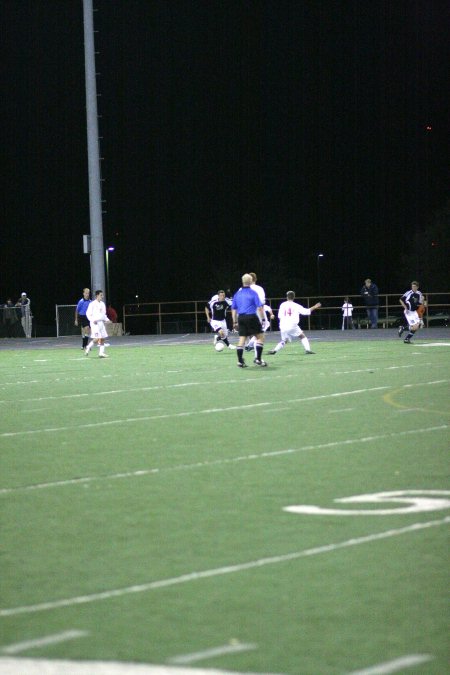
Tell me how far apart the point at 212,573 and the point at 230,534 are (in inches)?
45.4

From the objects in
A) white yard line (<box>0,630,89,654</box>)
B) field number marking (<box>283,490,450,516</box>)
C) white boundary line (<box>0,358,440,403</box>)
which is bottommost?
white boundary line (<box>0,358,440,403</box>)

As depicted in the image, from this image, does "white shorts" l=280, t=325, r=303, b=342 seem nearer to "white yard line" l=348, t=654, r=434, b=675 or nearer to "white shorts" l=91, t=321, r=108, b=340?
"white shorts" l=91, t=321, r=108, b=340

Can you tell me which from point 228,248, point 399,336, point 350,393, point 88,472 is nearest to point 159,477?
point 88,472

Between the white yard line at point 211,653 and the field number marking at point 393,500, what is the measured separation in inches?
130

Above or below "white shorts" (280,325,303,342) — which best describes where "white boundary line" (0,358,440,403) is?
below

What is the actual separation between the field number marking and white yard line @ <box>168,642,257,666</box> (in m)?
3.31

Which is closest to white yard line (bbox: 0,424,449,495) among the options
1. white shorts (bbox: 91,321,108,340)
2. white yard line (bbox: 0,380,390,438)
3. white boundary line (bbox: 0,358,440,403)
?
white yard line (bbox: 0,380,390,438)

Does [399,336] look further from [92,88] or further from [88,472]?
[88,472]

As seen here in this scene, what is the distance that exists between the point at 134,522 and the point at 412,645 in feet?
11.7

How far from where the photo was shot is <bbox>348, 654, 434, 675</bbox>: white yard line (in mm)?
5207

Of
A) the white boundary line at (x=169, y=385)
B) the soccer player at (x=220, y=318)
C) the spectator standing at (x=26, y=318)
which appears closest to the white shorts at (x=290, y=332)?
the soccer player at (x=220, y=318)

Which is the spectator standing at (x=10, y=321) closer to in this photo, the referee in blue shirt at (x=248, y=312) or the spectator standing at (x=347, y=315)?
the spectator standing at (x=347, y=315)

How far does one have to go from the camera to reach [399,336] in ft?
137

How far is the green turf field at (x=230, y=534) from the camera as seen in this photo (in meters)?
5.77
